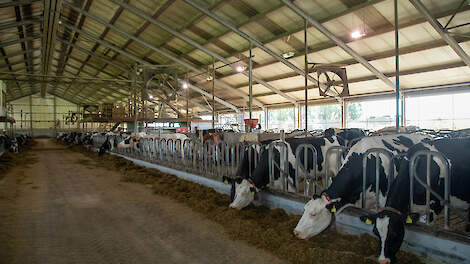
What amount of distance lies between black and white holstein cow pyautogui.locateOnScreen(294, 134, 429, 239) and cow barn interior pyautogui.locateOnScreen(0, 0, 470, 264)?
0.06 ft

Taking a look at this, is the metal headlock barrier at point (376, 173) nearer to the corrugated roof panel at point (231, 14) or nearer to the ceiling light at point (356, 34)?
the ceiling light at point (356, 34)

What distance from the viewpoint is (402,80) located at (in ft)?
52.2

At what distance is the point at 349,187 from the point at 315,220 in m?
0.75

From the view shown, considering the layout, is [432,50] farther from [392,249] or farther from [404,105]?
[392,249]

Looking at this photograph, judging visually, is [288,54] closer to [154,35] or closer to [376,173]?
[154,35]

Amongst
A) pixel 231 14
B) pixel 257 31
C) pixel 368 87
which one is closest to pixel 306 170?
pixel 231 14

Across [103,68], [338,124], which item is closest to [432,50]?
[338,124]

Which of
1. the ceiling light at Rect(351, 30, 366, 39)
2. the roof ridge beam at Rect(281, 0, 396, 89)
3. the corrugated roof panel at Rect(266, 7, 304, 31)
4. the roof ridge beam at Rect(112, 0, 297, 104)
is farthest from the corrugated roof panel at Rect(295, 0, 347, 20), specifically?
the roof ridge beam at Rect(112, 0, 297, 104)

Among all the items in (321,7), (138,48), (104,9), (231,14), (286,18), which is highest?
(104,9)

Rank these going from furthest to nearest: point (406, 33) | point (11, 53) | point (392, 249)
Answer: point (11, 53)
point (406, 33)
point (392, 249)

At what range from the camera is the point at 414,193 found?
3.78m

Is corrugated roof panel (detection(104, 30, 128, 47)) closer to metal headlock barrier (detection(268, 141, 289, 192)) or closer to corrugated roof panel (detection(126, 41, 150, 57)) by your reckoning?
corrugated roof panel (detection(126, 41, 150, 57))

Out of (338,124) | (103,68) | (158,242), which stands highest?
(103,68)

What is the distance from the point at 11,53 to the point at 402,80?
26.7 m
